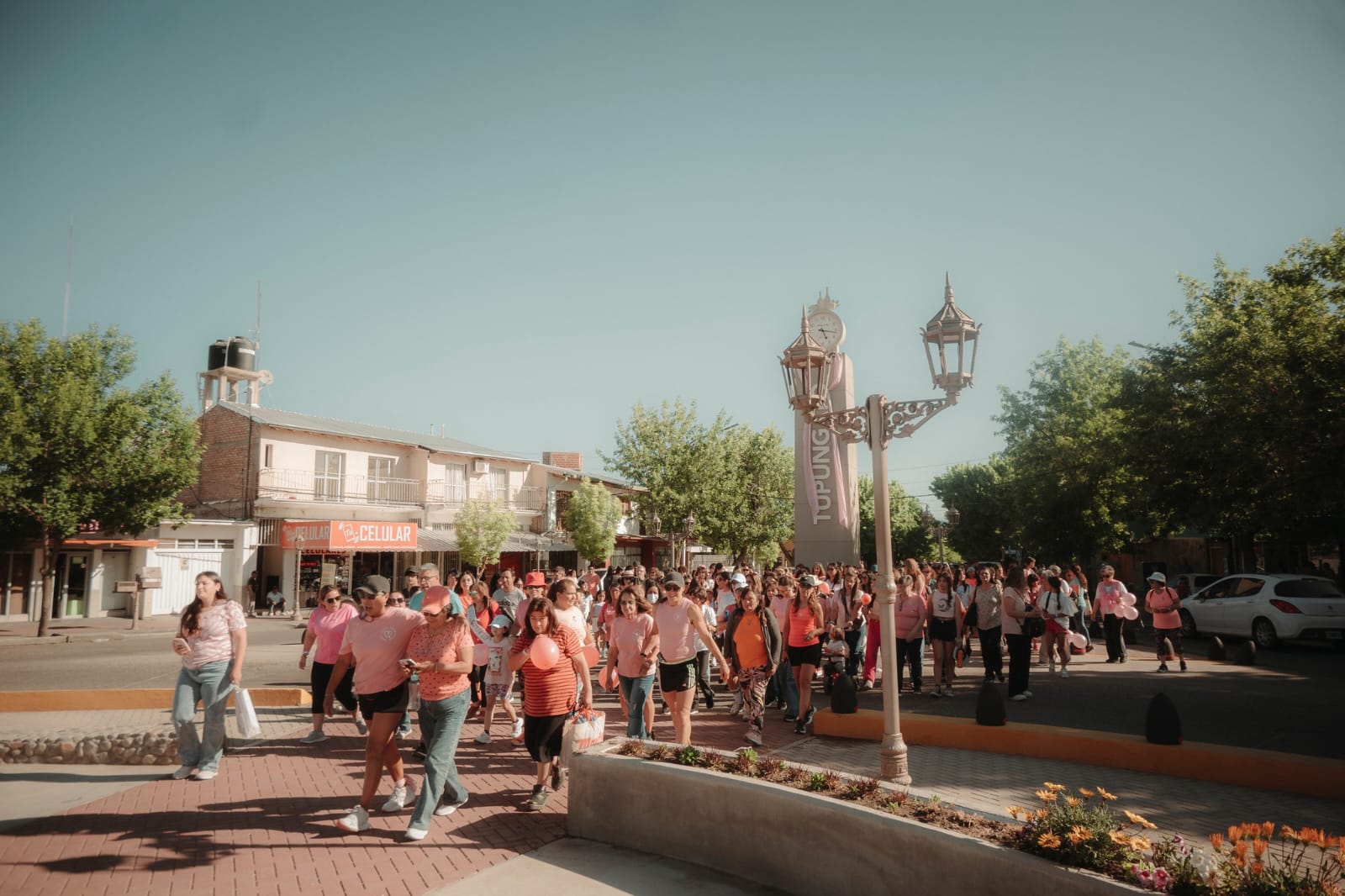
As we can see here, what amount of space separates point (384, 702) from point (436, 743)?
50 cm

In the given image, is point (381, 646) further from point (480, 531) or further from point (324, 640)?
point (480, 531)

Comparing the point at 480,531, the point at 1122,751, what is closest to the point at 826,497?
the point at 480,531

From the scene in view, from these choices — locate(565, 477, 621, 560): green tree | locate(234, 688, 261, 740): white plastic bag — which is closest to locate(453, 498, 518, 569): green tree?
locate(565, 477, 621, 560): green tree

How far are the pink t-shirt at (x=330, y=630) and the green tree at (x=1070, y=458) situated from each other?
2672 cm

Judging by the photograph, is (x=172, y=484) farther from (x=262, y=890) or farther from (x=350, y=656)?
(x=262, y=890)

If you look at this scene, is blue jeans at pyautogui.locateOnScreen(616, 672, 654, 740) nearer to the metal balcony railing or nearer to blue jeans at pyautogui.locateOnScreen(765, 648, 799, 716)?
blue jeans at pyautogui.locateOnScreen(765, 648, 799, 716)

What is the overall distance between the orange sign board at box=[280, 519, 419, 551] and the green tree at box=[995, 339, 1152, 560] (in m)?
25.8

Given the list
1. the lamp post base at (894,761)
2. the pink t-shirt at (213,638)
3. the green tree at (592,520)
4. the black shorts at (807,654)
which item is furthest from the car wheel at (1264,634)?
the green tree at (592,520)

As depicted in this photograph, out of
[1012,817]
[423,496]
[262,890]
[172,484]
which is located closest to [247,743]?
[262,890]

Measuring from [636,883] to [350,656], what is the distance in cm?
371

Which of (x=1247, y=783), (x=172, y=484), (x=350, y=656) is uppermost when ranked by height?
(x=172, y=484)

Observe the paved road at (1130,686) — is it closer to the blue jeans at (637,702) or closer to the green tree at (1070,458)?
the blue jeans at (637,702)

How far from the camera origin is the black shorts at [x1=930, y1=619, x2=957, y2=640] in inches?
450

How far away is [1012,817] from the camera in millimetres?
4270
